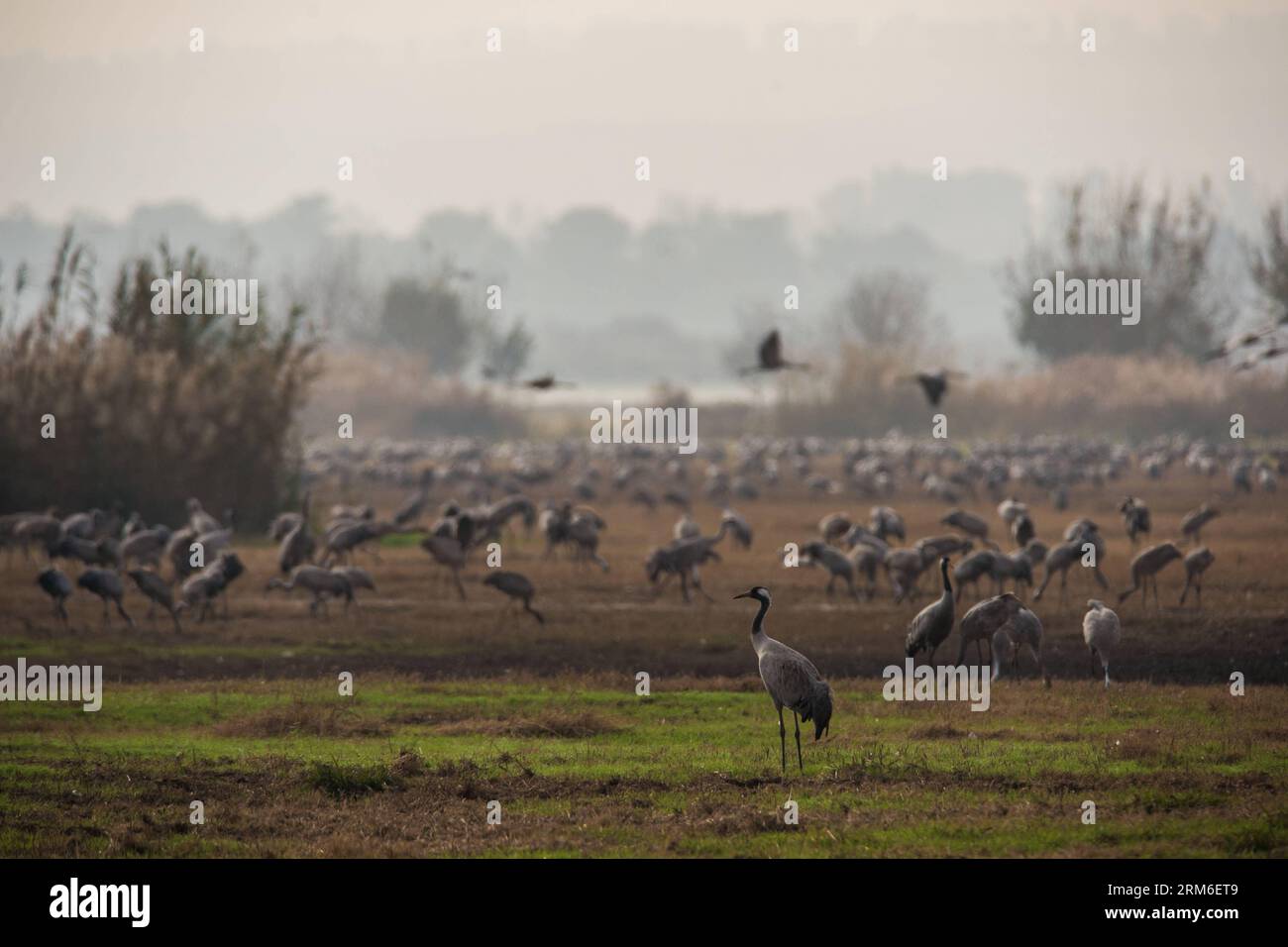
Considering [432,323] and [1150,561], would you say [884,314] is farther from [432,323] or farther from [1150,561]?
[1150,561]

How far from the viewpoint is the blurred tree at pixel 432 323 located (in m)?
131

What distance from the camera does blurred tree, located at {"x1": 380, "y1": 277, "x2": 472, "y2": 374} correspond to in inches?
5157

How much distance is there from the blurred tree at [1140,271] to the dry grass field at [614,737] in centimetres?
6783

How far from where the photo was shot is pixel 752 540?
38688 millimetres

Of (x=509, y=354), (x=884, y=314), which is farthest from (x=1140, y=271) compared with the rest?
(x=509, y=354)

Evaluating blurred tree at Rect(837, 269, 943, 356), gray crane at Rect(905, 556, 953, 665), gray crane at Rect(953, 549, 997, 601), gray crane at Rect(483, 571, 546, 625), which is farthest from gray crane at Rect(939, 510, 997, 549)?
blurred tree at Rect(837, 269, 943, 356)

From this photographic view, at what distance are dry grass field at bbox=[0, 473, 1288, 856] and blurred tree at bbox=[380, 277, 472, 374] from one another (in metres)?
103

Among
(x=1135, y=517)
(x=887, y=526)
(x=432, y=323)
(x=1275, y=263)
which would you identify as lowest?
(x=887, y=526)

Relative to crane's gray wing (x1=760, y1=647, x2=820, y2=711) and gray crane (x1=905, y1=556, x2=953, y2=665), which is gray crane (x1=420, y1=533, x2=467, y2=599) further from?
crane's gray wing (x1=760, y1=647, x2=820, y2=711)

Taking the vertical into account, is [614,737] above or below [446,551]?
below

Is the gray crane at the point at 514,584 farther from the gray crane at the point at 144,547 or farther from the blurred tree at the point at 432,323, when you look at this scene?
the blurred tree at the point at 432,323

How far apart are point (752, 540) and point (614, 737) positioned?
21.8 meters
